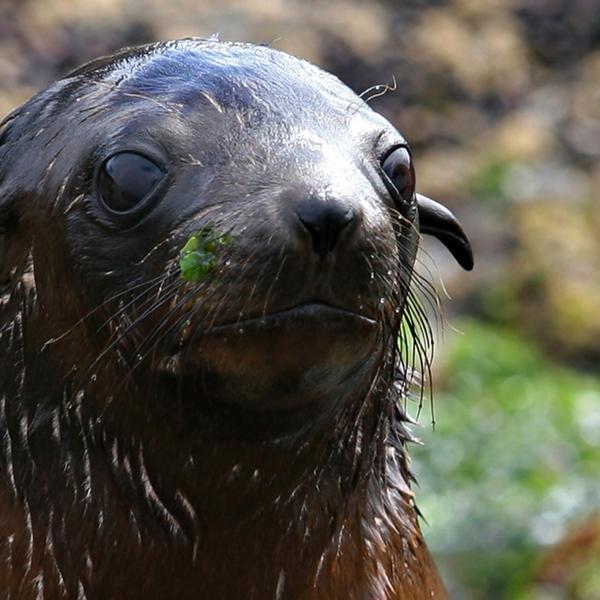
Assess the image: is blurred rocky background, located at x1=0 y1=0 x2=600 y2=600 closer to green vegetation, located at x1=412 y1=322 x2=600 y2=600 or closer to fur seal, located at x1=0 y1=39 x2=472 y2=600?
green vegetation, located at x1=412 y1=322 x2=600 y2=600

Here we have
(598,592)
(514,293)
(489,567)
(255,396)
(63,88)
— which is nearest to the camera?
(255,396)

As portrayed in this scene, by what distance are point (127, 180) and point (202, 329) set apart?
1.74 feet

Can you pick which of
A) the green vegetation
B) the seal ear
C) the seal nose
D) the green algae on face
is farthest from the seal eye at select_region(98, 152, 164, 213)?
the green vegetation

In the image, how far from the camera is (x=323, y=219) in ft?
12.5

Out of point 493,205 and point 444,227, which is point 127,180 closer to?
point 444,227

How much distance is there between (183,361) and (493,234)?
15669mm

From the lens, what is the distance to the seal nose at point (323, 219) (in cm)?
381

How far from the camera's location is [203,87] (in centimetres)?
446

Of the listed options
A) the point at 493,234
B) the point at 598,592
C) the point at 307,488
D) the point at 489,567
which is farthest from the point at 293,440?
the point at 493,234

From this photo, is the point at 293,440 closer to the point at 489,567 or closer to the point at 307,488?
the point at 307,488

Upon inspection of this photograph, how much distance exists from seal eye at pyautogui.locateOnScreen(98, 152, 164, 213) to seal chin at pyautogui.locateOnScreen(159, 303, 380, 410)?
458 mm

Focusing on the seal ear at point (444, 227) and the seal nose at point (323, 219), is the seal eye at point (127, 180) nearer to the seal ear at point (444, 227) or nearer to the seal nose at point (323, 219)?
the seal nose at point (323, 219)

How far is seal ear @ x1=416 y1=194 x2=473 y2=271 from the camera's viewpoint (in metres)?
5.23

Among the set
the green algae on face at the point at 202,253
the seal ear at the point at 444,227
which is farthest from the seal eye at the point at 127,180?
the seal ear at the point at 444,227
